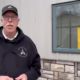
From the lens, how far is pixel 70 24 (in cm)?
371

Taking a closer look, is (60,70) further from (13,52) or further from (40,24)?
(13,52)

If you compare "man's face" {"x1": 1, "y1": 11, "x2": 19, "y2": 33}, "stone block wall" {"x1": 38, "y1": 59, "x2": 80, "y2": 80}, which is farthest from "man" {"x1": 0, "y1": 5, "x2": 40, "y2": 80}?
"stone block wall" {"x1": 38, "y1": 59, "x2": 80, "y2": 80}

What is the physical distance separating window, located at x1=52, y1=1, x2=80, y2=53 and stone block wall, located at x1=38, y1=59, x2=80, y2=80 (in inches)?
13.4

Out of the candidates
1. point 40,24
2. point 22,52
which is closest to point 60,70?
point 40,24

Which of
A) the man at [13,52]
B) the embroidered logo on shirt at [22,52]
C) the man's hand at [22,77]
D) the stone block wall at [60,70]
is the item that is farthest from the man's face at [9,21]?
the stone block wall at [60,70]

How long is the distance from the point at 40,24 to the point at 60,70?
1.27 m

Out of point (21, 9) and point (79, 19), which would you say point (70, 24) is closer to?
point (79, 19)

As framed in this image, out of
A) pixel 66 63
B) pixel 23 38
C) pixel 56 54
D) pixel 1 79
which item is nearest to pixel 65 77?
pixel 66 63

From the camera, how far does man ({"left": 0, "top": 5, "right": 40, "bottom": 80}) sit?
1.90 m

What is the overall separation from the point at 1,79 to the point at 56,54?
224 cm

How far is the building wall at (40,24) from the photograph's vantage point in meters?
3.89

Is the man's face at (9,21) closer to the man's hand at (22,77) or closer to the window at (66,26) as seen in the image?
the man's hand at (22,77)

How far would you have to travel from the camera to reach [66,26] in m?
3.77

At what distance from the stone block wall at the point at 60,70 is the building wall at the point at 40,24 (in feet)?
0.43
